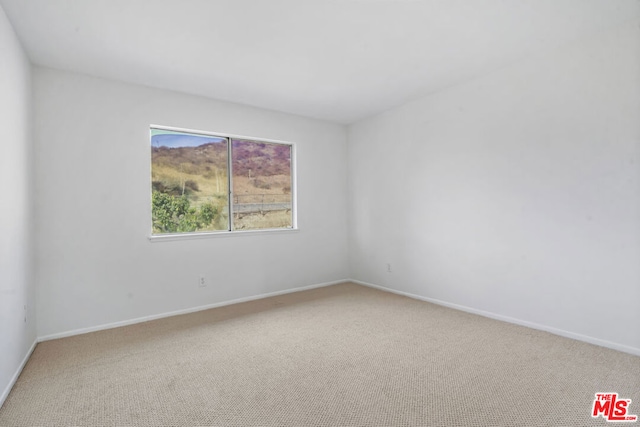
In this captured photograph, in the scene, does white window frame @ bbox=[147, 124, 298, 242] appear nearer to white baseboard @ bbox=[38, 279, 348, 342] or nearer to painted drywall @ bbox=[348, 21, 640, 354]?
white baseboard @ bbox=[38, 279, 348, 342]

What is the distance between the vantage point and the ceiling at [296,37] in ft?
7.20

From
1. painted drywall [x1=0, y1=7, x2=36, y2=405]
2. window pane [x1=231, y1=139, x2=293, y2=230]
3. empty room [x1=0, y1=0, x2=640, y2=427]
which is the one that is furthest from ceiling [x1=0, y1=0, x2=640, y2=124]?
window pane [x1=231, y1=139, x2=293, y2=230]

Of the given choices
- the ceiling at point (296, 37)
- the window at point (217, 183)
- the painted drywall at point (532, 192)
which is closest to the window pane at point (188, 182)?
the window at point (217, 183)

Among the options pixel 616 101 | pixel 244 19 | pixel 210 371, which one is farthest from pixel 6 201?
pixel 616 101

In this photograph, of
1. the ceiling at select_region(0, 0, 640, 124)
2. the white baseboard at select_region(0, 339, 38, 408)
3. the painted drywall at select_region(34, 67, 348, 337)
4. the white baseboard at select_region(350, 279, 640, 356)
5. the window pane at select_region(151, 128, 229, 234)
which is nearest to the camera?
the white baseboard at select_region(0, 339, 38, 408)

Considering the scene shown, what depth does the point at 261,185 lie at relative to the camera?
444cm

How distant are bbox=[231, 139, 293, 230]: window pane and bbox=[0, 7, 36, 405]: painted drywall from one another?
1976 millimetres

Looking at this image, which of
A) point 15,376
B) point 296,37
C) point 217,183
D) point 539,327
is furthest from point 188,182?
point 539,327

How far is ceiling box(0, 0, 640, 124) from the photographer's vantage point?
7.20ft

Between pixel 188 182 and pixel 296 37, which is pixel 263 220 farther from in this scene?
pixel 296 37

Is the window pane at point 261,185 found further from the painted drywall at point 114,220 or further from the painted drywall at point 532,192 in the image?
the painted drywall at point 532,192

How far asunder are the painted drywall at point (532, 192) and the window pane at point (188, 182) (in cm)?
220

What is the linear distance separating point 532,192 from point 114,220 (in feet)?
12.9

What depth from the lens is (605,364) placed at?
2.29 m
